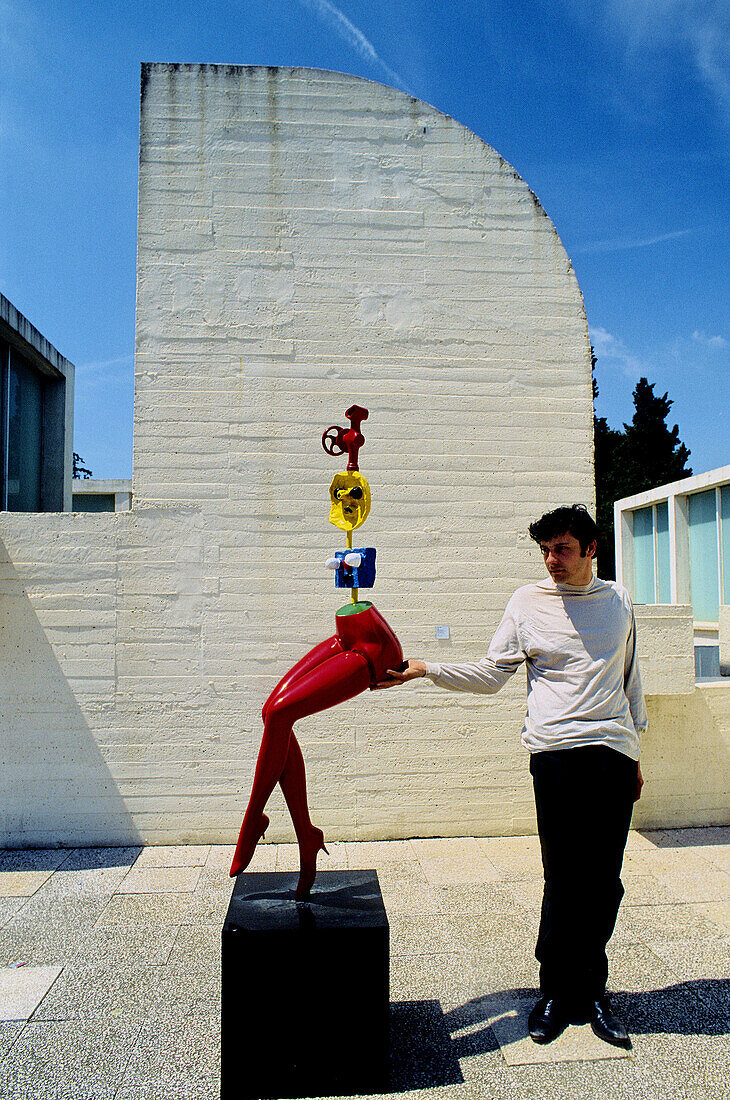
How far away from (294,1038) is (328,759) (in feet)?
7.11

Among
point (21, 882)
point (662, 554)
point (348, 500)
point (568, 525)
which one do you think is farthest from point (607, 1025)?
point (662, 554)

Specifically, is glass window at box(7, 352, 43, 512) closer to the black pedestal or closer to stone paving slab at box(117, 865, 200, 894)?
stone paving slab at box(117, 865, 200, 894)

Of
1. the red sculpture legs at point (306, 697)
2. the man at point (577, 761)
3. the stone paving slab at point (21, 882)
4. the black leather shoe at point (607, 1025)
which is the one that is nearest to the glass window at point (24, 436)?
the stone paving slab at point (21, 882)

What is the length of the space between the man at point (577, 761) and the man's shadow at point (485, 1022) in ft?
0.54

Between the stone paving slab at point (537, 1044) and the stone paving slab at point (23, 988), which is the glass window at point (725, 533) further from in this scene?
the stone paving slab at point (23, 988)

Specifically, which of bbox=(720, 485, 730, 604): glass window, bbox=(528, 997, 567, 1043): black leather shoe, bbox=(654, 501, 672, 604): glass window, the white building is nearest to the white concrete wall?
bbox=(528, 997, 567, 1043): black leather shoe

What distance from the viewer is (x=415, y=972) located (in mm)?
3098

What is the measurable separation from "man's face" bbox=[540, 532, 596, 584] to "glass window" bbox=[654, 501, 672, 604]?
8.65 meters

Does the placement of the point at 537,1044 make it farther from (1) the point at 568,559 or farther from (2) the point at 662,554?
(2) the point at 662,554

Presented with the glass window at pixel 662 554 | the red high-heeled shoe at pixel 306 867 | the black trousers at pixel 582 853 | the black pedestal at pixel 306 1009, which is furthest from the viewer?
the glass window at pixel 662 554

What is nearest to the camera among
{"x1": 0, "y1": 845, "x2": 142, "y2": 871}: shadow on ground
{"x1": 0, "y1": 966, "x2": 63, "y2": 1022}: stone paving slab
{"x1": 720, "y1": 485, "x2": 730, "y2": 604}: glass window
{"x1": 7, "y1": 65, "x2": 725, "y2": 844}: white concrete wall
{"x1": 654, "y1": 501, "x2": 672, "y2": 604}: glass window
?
{"x1": 0, "y1": 966, "x2": 63, "y2": 1022}: stone paving slab

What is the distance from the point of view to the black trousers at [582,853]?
261 cm

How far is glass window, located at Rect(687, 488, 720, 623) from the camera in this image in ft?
29.0

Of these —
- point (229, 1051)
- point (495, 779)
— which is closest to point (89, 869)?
point (229, 1051)
